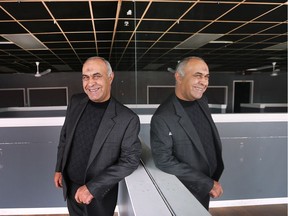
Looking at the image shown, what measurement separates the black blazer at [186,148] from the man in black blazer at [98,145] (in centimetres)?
39

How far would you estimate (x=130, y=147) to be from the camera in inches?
50.3

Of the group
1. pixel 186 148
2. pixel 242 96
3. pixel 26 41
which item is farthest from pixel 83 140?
pixel 26 41

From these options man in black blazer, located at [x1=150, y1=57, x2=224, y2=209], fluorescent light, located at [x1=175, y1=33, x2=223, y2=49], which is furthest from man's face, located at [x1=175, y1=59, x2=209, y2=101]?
fluorescent light, located at [x1=175, y1=33, x2=223, y2=49]

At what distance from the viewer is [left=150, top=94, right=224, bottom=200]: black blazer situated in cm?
74

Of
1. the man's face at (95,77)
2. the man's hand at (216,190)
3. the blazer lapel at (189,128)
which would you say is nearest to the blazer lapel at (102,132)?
the man's face at (95,77)

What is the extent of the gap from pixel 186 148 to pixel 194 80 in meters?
0.24

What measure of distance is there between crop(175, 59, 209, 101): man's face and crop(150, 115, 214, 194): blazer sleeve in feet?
0.69

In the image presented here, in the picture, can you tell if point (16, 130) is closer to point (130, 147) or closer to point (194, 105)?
point (130, 147)

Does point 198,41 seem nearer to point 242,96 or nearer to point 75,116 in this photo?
point 75,116

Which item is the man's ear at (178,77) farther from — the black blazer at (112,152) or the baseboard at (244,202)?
the black blazer at (112,152)

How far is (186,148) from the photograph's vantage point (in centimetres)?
80

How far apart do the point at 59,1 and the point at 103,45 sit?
2726mm

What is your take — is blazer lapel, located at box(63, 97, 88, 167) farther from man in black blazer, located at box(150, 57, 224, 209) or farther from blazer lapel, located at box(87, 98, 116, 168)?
man in black blazer, located at box(150, 57, 224, 209)

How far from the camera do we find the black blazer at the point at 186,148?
0.74 m
